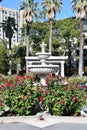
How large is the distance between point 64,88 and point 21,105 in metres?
1.54

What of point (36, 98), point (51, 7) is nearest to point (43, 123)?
point (36, 98)

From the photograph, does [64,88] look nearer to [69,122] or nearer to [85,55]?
[69,122]

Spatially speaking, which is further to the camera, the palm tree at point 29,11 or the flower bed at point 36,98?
the palm tree at point 29,11

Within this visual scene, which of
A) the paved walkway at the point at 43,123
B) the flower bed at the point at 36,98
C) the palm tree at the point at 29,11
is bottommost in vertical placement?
the paved walkway at the point at 43,123

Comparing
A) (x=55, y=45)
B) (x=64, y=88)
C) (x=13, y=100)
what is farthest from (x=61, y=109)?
(x=55, y=45)

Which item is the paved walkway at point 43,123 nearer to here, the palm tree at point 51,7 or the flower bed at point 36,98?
the flower bed at point 36,98

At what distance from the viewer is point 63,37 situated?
6494 centimetres

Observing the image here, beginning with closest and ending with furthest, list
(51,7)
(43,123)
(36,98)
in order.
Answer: (43,123)
(36,98)
(51,7)

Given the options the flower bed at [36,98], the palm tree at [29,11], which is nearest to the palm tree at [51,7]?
the palm tree at [29,11]

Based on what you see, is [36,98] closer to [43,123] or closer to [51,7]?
[43,123]

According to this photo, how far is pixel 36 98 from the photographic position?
11953 mm

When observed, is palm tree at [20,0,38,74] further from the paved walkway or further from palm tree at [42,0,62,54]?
the paved walkway

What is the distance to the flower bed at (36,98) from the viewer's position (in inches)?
457

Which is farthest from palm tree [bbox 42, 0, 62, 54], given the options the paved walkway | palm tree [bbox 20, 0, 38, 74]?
the paved walkway
